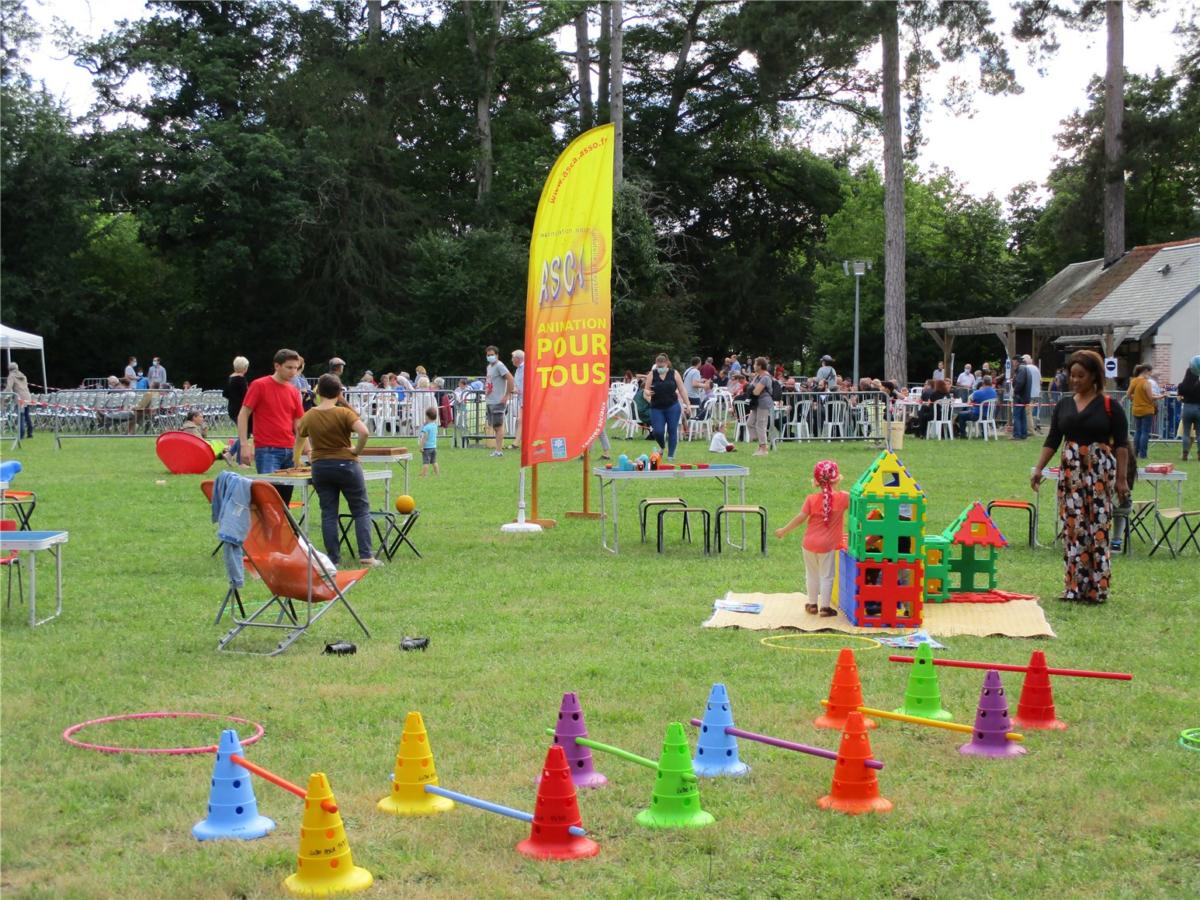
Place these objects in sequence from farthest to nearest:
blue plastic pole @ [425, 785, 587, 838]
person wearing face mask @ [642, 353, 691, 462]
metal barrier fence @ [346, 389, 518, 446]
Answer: metal barrier fence @ [346, 389, 518, 446] → person wearing face mask @ [642, 353, 691, 462] → blue plastic pole @ [425, 785, 587, 838]

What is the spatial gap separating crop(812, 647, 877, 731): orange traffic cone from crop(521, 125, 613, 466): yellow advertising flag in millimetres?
6518

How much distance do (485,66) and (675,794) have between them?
38.4m

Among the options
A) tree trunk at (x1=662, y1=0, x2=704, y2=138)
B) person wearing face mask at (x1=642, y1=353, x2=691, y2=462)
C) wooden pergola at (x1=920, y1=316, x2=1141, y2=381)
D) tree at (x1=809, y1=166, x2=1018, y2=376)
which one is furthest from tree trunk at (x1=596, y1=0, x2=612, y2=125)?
person wearing face mask at (x1=642, y1=353, x2=691, y2=462)

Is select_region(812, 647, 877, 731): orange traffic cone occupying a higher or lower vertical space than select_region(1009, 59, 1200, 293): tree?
lower

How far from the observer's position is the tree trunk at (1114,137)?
35.5 metres

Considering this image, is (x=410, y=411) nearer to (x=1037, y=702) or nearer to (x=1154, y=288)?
(x=1154, y=288)

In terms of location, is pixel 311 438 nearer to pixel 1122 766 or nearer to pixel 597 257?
pixel 597 257

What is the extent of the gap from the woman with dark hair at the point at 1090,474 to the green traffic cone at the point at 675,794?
17.7ft

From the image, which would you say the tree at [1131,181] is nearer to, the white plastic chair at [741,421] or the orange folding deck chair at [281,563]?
the white plastic chair at [741,421]

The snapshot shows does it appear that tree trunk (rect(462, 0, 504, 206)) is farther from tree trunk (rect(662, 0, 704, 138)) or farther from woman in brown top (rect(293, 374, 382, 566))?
woman in brown top (rect(293, 374, 382, 566))

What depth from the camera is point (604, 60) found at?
4241 centimetres

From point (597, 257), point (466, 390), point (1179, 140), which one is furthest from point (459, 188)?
point (597, 257)

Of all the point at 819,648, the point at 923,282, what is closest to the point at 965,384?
the point at 923,282

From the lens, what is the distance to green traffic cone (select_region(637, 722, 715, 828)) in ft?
15.2
